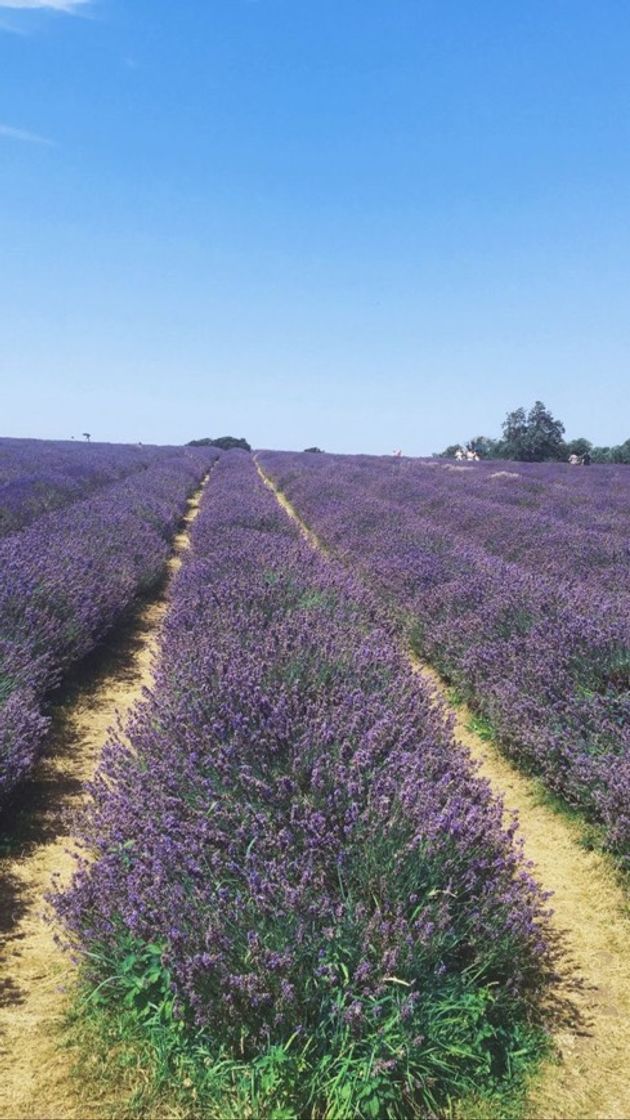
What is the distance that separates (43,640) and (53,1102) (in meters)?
3.01

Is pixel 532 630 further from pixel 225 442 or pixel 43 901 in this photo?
pixel 225 442

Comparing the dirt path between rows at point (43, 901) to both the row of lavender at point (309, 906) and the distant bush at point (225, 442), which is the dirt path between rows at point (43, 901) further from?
the distant bush at point (225, 442)

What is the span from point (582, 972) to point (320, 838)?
996 millimetres

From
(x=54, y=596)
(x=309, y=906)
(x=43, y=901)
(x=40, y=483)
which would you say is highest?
(x=40, y=483)

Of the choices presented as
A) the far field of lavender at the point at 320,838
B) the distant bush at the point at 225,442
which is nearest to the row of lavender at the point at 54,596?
the far field of lavender at the point at 320,838

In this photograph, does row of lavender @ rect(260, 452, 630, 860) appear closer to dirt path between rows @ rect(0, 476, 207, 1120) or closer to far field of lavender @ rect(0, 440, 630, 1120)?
far field of lavender @ rect(0, 440, 630, 1120)

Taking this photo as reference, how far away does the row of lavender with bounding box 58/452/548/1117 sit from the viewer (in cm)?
180

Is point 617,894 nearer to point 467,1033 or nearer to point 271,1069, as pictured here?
point 467,1033

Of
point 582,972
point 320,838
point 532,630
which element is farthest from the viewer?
point 532,630

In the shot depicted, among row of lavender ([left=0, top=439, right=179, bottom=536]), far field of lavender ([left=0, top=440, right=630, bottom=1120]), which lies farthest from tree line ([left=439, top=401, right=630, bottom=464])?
far field of lavender ([left=0, top=440, right=630, bottom=1120])

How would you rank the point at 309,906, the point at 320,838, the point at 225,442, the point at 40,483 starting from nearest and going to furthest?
the point at 309,906, the point at 320,838, the point at 40,483, the point at 225,442

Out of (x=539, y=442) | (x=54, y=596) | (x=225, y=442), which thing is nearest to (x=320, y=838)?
(x=54, y=596)

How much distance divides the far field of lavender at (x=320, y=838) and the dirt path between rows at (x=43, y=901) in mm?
115

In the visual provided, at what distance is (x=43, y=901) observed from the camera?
9.01 feet
